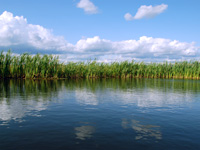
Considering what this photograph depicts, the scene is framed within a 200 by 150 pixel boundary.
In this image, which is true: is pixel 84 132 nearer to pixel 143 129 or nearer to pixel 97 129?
pixel 97 129

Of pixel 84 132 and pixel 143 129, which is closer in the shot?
pixel 84 132

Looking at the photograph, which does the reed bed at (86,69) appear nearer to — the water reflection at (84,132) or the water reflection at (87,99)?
the water reflection at (87,99)

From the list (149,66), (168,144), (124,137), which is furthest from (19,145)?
(149,66)

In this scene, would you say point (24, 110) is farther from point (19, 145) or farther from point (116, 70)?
point (116, 70)

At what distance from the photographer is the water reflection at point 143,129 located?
721 centimetres

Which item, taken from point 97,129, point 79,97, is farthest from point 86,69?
point 97,129

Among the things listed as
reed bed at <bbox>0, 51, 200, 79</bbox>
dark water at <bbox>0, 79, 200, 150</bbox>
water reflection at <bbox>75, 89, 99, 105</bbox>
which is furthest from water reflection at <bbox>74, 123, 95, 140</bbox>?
reed bed at <bbox>0, 51, 200, 79</bbox>

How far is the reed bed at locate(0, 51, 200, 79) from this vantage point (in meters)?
36.3

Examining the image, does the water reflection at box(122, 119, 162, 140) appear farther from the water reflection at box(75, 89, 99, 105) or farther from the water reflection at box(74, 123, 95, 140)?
the water reflection at box(75, 89, 99, 105)

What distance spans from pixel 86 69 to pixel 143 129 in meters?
41.6

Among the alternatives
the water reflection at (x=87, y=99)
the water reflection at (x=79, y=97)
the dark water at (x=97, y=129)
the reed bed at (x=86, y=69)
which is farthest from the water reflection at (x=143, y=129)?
the reed bed at (x=86, y=69)

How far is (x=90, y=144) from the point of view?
20.9 feet

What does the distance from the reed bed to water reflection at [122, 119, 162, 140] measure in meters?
32.0

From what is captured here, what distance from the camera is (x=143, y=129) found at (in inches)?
318
